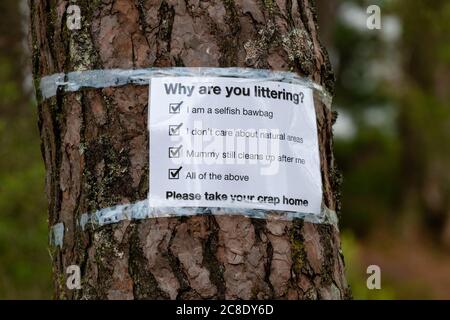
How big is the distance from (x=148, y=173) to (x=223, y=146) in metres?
0.21

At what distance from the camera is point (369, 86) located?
803 inches

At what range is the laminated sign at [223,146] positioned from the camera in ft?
7.14

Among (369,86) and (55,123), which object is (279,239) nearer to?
(55,123)

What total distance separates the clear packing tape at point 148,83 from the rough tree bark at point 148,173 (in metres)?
0.02

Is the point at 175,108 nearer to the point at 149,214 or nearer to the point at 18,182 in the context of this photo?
the point at 149,214

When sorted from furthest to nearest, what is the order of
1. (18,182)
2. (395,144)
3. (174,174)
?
(395,144) < (18,182) < (174,174)

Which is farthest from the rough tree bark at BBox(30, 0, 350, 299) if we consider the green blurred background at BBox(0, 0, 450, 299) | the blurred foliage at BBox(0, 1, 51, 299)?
the green blurred background at BBox(0, 0, 450, 299)

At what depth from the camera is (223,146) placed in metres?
2.18

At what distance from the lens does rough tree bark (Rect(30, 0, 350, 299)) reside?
2.18m

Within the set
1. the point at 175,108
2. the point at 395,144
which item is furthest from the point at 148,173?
the point at 395,144

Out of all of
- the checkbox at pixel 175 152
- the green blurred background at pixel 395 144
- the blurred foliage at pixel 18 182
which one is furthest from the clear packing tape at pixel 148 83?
the green blurred background at pixel 395 144

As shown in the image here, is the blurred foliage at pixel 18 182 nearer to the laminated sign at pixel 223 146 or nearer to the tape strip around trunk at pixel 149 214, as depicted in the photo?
the tape strip around trunk at pixel 149 214
